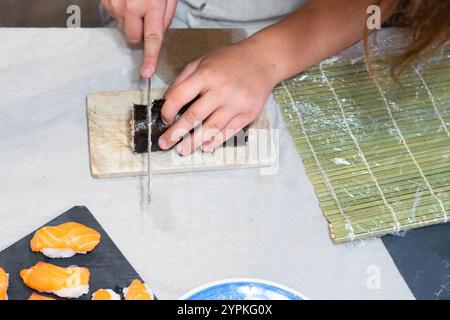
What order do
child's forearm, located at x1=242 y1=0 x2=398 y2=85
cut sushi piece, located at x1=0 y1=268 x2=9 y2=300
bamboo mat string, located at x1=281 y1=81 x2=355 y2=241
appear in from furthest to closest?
child's forearm, located at x1=242 y1=0 x2=398 y2=85 → bamboo mat string, located at x1=281 y1=81 x2=355 y2=241 → cut sushi piece, located at x1=0 y1=268 x2=9 y2=300

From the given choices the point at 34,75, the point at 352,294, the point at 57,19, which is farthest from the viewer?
the point at 57,19

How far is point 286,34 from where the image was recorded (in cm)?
121

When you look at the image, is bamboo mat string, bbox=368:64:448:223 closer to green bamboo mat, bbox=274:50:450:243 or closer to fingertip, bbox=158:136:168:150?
green bamboo mat, bbox=274:50:450:243

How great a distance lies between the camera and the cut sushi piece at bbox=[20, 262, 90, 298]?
97 cm

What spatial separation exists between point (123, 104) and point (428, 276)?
59 centimetres

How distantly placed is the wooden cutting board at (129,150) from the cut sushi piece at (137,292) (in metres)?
0.21

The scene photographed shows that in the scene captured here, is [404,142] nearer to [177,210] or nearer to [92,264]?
[177,210]

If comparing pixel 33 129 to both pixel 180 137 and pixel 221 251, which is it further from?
pixel 221 251

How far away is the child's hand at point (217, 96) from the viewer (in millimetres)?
1118

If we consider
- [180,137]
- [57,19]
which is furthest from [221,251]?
[57,19]

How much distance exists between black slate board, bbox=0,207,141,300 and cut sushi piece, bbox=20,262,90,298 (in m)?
0.01

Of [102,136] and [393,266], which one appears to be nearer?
[393,266]

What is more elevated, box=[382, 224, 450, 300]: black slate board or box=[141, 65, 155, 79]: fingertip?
box=[141, 65, 155, 79]: fingertip

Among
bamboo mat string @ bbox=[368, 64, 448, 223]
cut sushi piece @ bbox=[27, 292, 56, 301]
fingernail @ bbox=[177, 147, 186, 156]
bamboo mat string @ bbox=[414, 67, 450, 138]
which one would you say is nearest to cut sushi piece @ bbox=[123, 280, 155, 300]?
cut sushi piece @ bbox=[27, 292, 56, 301]
